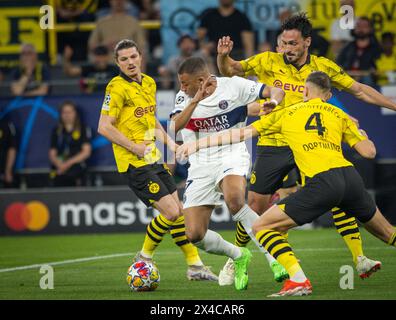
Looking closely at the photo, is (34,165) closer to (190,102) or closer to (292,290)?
(190,102)

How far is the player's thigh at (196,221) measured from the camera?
9352 millimetres

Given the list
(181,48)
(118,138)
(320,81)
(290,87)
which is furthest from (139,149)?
(181,48)

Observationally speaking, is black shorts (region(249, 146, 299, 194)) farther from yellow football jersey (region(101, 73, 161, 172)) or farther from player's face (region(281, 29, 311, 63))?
yellow football jersey (region(101, 73, 161, 172))

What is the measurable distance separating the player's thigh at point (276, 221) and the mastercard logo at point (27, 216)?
786 centimetres

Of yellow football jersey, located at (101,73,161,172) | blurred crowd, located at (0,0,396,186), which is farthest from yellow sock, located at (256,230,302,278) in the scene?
blurred crowd, located at (0,0,396,186)

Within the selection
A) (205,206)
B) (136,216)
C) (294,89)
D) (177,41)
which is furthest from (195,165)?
(177,41)

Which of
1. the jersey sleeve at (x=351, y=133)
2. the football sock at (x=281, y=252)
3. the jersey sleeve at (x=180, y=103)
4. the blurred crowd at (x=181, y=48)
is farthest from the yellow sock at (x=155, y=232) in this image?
the blurred crowd at (x=181, y=48)

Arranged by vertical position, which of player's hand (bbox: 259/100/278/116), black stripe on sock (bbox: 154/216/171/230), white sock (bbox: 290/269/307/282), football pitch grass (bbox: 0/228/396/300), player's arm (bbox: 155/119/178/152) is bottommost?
football pitch grass (bbox: 0/228/396/300)

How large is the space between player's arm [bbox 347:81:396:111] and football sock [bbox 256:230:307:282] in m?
2.23

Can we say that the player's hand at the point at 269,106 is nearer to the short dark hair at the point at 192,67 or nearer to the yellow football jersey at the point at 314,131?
the yellow football jersey at the point at 314,131

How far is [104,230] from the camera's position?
15477 millimetres

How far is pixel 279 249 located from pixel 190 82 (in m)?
2.05

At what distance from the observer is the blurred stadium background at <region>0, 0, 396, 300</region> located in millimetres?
14984

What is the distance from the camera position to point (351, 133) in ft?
27.6
